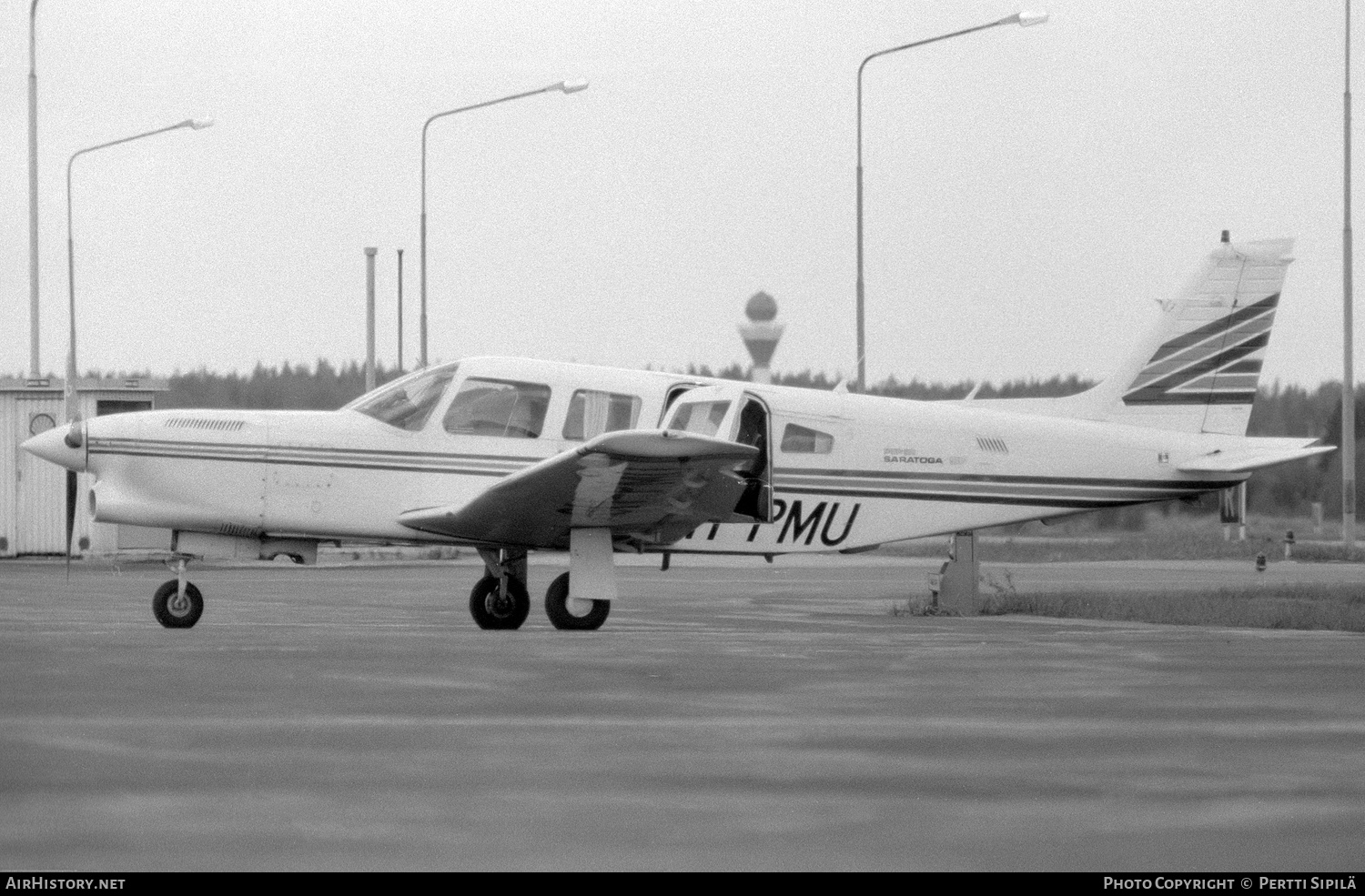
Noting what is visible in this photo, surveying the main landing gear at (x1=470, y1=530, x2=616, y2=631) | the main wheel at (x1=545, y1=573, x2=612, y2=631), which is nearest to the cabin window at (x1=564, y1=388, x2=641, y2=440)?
the main landing gear at (x1=470, y1=530, x2=616, y2=631)

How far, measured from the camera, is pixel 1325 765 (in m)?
7.72

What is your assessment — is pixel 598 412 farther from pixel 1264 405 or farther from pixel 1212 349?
pixel 1264 405

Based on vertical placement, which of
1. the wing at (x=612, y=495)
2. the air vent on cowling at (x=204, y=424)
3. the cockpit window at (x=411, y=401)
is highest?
the cockpit window at (x=411, y=401)

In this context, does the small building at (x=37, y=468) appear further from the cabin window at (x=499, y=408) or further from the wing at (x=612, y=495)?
the wing at (x=612, y=495)

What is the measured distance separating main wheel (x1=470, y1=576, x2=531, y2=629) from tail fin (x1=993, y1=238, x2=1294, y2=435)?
5401 mm

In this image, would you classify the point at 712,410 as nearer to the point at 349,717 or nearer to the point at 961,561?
the point at 961,561

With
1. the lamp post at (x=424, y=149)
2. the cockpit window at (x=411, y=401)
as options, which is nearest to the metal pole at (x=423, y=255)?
the lamp post at (x=424, y=149)

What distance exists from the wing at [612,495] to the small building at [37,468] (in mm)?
19632

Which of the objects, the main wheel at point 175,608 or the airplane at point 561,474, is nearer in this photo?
the main wheel at point 175,608

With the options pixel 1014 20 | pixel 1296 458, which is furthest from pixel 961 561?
pixel 1014 20

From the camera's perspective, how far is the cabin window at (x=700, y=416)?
17.1 metres

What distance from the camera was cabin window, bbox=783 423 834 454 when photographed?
1755cm

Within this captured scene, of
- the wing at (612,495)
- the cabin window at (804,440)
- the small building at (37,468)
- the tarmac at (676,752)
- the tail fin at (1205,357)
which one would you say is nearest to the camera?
the tarmac at (676,752)

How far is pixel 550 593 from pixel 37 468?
69.5ft
